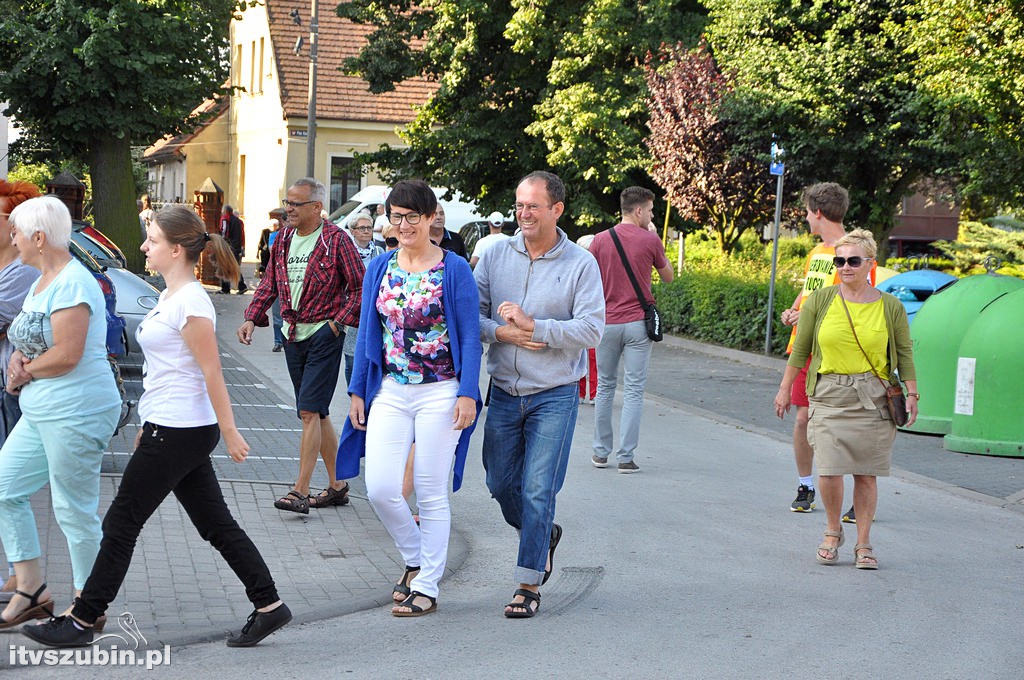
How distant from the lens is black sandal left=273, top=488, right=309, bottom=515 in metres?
7.68

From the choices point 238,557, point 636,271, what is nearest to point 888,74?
point 636,271

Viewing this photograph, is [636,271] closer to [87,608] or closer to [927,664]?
[927,664]

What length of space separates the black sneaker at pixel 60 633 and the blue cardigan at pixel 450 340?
1262mm

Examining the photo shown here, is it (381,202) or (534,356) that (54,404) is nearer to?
(534,356)

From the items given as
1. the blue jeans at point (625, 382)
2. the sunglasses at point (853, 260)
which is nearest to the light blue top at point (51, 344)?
the sunglasses at point (853, 260)

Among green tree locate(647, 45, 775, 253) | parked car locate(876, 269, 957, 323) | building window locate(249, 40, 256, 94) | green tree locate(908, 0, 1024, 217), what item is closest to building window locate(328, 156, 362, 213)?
building window locate(249, 40, 256, 94)

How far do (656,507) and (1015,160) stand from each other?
7.78 metres

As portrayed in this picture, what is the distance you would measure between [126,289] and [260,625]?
33.2 ft

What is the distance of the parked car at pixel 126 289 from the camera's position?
46.7 ft

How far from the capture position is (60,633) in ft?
16.3

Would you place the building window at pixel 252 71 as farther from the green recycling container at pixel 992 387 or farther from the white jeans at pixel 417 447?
the white jeans at pixel 417 447

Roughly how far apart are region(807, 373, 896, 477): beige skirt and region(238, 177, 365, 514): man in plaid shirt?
9.16 ft

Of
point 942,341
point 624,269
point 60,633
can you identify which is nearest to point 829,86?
point 942,341

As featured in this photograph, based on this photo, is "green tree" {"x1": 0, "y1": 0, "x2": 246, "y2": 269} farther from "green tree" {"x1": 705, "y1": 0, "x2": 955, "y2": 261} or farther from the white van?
"green tree" {"x1": 705, "y1": 0, "x2": 955, "y2": 261}
